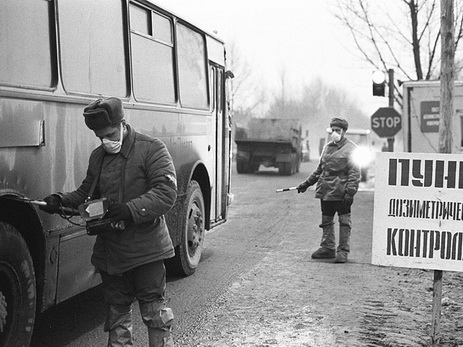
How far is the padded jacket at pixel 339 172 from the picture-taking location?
8.99 meters

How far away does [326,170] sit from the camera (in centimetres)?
915

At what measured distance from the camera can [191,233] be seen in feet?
26.6

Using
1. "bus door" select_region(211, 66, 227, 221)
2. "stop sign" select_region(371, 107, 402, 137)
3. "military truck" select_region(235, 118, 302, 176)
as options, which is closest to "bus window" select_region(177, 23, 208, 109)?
"bus door" select_region(211, 66, 227, 221)

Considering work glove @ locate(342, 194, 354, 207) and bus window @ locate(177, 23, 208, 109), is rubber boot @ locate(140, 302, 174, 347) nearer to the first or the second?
bus window @ locate(177, 23, 208, 109)

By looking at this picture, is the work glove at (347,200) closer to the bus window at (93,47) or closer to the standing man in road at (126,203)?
the bus window at (93,47)

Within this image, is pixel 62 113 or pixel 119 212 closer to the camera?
pixel 119 212

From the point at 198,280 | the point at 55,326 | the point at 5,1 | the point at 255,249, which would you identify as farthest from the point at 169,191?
the point at 255,249

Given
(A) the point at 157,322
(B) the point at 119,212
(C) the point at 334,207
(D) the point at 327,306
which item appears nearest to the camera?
(B) the point at 119,212

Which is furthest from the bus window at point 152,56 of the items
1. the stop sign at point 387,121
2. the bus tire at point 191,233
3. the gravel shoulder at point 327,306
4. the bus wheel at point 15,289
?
the stop sign at point 387,121

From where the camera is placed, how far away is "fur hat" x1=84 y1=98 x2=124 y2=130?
13.6ft

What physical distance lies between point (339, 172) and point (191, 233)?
220cm

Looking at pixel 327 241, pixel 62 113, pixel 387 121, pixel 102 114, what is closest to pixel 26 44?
pixel 62 113

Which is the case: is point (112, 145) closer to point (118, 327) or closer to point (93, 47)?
point (118, 327)

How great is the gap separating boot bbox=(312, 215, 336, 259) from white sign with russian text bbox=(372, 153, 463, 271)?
395 centimetres
